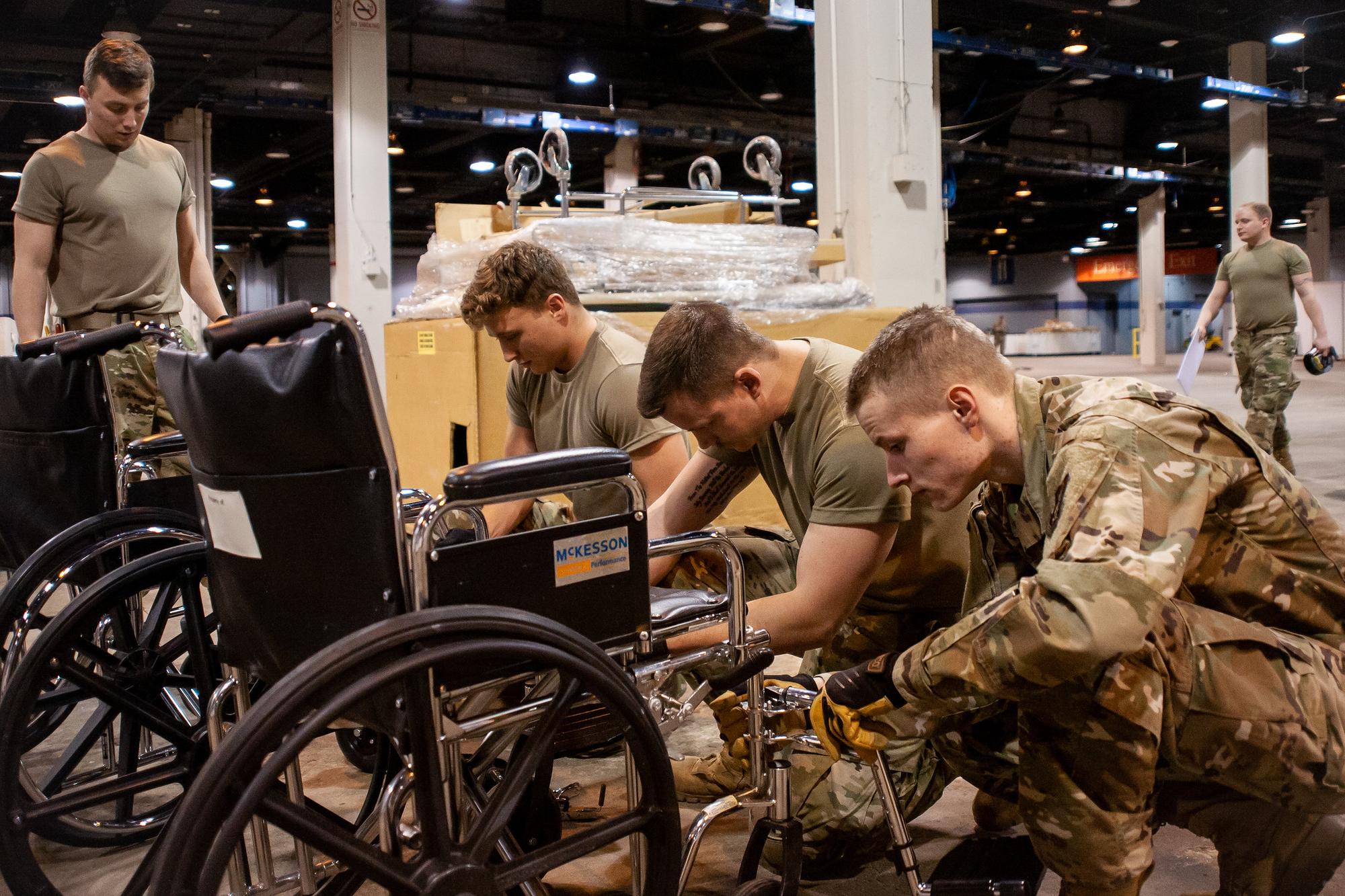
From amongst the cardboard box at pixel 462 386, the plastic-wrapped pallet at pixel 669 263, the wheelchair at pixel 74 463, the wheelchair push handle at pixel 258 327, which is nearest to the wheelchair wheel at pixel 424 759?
the wheelchair push handle at pixel 258 327

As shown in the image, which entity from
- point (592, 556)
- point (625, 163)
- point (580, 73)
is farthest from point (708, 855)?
point (625, 163)

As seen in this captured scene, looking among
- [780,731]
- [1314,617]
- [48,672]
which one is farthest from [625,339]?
[1314,617]

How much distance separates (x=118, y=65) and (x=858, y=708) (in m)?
2.38

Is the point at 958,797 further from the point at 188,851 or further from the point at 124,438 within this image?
the point at 124,438

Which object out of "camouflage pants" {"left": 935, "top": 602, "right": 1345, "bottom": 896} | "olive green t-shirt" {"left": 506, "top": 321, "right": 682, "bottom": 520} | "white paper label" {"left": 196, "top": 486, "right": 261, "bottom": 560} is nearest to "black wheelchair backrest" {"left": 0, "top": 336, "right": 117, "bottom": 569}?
"olive green t-shirt" {"left": 506, "top": 321, "right": 682, "bottom": 520}

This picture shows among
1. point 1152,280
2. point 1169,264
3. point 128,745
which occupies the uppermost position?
point 1169,264

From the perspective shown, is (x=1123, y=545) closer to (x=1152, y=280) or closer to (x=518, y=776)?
(x=518, y=776)

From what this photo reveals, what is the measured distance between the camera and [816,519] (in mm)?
1855

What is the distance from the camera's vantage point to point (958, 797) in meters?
2.38

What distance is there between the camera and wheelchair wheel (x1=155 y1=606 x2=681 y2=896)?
3.69 feet

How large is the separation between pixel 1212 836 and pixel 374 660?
4.15 ft

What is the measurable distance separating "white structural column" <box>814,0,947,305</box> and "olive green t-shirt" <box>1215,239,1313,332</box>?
6.46 ft

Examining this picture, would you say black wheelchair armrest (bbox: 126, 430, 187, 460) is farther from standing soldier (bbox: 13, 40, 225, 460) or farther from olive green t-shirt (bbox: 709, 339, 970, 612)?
olive green t-shirt (bbox: 709, 339, 970, 612)

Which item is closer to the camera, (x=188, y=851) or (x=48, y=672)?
(x=188, y=851)
